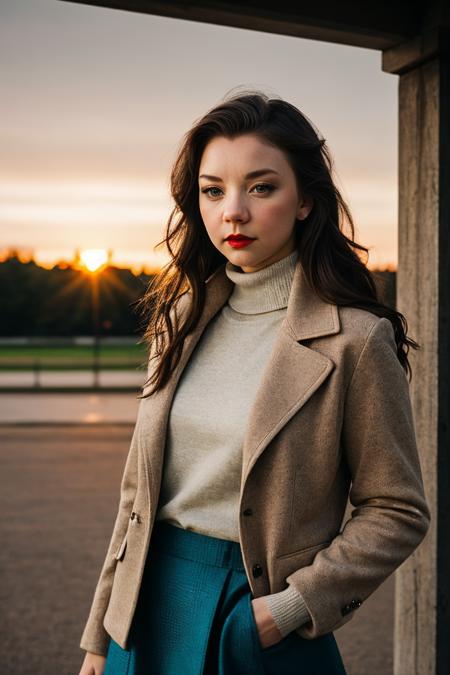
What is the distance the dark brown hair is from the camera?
1.85 metres

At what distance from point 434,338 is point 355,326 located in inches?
42.0

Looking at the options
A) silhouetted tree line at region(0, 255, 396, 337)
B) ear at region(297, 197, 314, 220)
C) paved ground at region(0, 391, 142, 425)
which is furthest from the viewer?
silhouetted tree line at region(0, 255, 396, 337)

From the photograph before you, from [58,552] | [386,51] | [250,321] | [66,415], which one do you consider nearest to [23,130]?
[66,415]

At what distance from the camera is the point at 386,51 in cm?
285

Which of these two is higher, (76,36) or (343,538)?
(76,36)

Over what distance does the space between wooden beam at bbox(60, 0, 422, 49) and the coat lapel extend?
1.01m

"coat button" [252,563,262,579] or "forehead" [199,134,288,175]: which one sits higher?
"forehead" [199,134,288,175]

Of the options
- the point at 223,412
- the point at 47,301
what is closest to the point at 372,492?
the point at 223,412

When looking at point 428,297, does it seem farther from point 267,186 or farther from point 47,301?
point 47,301

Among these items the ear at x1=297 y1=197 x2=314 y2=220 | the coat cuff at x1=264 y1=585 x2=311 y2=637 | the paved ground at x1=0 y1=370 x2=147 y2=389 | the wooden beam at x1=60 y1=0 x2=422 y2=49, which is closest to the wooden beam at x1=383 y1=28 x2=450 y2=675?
the wooden beam at x1=60 y1=0 x2=422 y2=49

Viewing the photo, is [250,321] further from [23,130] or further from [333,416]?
[23,130]

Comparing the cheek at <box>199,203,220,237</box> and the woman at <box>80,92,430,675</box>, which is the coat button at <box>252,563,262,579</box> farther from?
the cheek at <box>199,203,220,237</box>

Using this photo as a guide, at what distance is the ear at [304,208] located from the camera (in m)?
1.91

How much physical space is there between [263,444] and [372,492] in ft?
0.94
